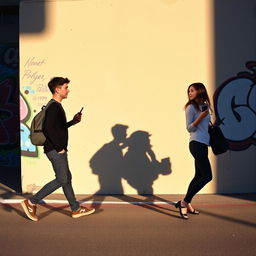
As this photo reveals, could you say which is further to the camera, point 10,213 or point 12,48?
point 12,48

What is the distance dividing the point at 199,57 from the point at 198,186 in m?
2.41

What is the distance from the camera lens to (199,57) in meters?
6.77

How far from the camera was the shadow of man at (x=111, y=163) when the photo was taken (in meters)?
6.95

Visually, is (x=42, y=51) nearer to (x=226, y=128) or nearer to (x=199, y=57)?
(x=199, y=57)

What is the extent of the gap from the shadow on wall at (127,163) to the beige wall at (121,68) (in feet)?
0.32

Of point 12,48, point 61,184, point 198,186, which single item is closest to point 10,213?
point 61,184

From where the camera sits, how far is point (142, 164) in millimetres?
6926

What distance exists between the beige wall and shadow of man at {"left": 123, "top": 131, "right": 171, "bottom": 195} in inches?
3.8

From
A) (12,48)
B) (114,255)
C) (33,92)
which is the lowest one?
(114,255)

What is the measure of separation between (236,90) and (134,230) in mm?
3125

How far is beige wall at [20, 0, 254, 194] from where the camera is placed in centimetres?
676

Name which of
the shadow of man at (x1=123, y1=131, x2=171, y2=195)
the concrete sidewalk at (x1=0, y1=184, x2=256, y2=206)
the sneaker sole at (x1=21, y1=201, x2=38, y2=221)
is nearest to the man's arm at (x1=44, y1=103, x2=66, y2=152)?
the sneaker sole at (x1=21, y1=201, x2=38, y2=221)

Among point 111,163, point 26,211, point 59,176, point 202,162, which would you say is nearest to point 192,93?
point 202,162

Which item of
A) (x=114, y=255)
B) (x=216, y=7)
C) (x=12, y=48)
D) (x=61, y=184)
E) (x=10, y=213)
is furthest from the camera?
(x=12, y=48)
